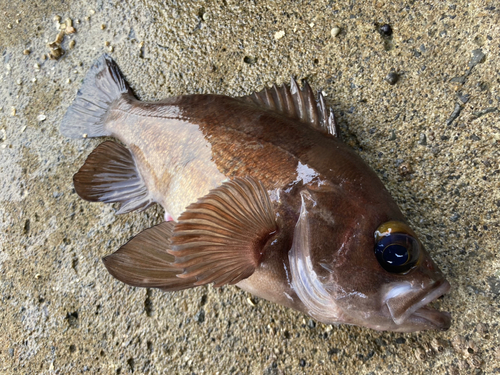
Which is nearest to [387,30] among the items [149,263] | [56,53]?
[149,263]

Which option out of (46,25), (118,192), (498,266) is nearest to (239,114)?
(118,192)

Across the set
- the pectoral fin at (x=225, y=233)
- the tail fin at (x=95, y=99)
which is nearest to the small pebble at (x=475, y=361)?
the pectoral fin at (x=225, y=233)

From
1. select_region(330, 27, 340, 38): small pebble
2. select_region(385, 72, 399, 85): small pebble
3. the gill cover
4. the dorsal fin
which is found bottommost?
the gill cover

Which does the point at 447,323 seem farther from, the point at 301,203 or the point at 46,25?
the point at 46,25

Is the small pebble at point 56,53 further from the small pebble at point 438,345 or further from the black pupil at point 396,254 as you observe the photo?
the small pebble at point 438,345

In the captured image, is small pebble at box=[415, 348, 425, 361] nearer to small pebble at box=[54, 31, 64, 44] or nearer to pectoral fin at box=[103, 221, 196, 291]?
pectoral fin at box=[103, 221, 196, 291]

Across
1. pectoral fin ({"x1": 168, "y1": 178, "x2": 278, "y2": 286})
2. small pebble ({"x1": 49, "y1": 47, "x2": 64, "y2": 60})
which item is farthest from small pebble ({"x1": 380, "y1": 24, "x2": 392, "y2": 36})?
small pebble ({"x1": 49, "y1": 47, "x2": 64, "y2": 60})

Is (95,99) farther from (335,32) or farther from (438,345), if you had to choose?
(438,345)
